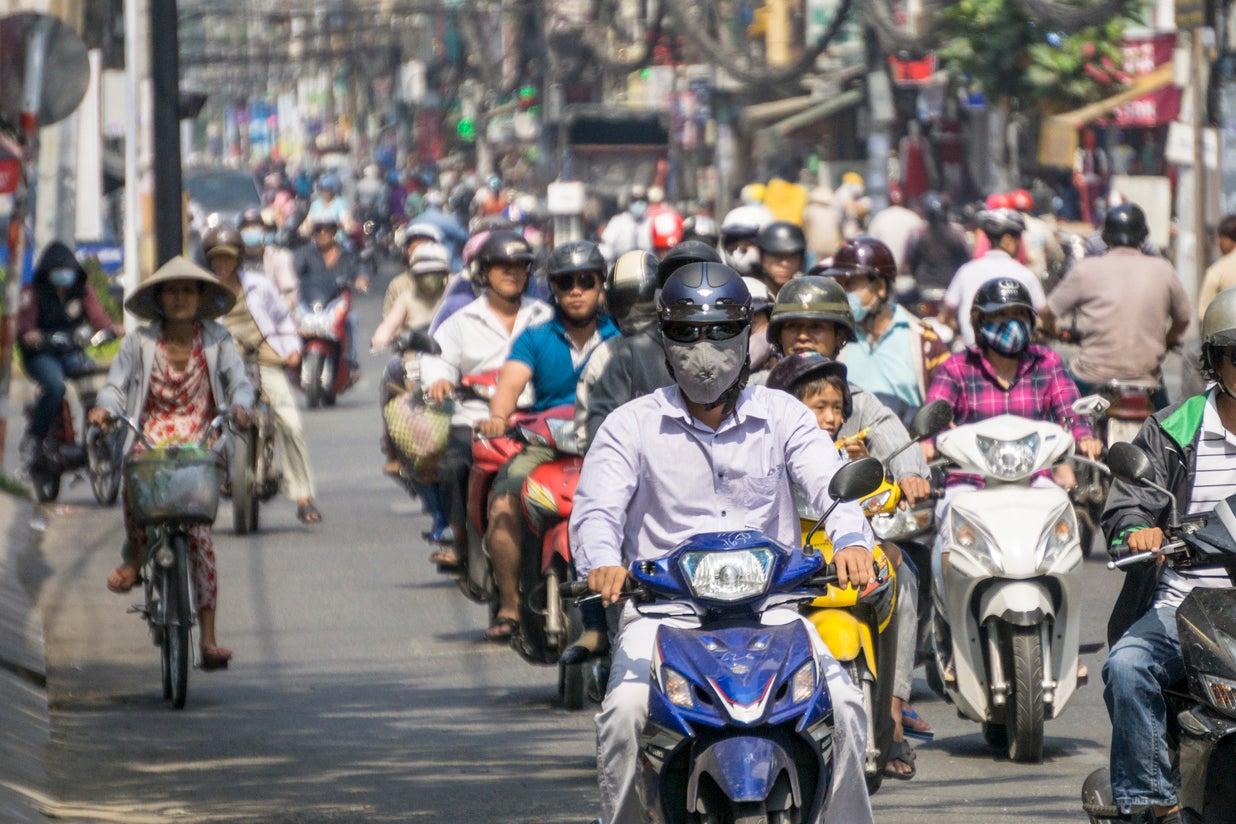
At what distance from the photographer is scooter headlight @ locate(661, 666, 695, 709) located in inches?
186

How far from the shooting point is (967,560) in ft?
25.2

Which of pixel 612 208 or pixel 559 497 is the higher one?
pixel 559 497

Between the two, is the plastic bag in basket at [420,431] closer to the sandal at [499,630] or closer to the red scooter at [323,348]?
the sandal at [499,630]

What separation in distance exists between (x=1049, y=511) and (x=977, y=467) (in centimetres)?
29


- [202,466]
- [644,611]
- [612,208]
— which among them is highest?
[644,611]

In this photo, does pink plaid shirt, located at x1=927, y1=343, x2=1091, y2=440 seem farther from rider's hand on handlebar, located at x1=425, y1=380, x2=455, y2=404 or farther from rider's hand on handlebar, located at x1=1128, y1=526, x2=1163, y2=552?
rider's hand on handlebar, located at x1=1128, y1=526, x2=1163, y2=552

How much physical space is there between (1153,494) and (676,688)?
1353 millimetres

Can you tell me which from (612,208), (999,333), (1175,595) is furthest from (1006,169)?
(1175,595)

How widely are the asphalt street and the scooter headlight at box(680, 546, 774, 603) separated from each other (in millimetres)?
2198

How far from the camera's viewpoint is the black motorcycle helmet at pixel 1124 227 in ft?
41.6

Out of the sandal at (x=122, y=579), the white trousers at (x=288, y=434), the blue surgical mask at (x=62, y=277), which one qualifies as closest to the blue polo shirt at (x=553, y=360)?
the sandal at (x=122, y=579)

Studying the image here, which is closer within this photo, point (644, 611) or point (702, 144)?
point (644, 611)

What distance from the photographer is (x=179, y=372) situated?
31.9 feet

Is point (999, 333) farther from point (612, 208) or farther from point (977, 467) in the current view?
point (612, 208)
